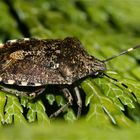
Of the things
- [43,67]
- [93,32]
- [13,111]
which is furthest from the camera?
[93,32]

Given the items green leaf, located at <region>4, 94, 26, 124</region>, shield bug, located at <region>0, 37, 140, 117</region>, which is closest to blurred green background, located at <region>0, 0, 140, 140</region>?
green leaf, located at <region>4, 94, 26, 124</region>

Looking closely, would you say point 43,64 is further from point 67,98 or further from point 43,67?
point 67,98

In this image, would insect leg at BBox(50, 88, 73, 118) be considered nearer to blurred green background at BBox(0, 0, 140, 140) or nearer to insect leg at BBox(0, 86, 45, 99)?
blurred green background at BBox(0, 0, 140, 140)

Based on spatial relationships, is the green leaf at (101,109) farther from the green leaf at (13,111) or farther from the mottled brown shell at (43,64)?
the green leaf at (13,111)

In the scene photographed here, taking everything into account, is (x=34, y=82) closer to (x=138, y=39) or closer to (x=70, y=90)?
(x=70, y=90)

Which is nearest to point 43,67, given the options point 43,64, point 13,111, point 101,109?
point 43,64

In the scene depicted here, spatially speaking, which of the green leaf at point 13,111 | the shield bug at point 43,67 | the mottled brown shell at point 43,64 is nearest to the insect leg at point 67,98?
the shield bug at point 43,67

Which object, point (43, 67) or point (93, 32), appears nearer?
point (43, 67)
